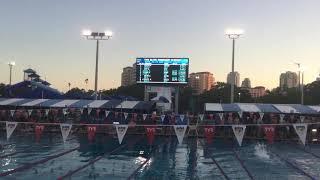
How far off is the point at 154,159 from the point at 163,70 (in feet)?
61.5

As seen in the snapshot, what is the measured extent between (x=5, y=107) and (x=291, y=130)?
20.2m

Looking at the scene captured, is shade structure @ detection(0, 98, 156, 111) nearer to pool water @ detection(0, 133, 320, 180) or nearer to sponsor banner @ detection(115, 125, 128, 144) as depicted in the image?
pool water @ detection(0, 133, 320, 180)

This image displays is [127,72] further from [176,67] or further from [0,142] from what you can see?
[0,142]

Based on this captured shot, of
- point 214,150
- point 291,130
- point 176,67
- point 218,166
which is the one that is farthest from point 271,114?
point 218,166

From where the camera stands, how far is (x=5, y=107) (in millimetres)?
38656

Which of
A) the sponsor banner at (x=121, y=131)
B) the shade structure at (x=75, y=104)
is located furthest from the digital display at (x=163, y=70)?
the sponsor banner at (x=121, y=131)

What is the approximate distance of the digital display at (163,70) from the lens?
38.9 m

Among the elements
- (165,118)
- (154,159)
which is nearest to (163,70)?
(165,118)

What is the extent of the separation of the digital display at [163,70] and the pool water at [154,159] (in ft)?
32.6

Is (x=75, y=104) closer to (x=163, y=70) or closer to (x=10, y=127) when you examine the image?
(x=163, y=70)

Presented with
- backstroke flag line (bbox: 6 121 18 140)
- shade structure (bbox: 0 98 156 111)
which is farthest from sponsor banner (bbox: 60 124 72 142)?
shade structure (bbox: 0 98 156 111)

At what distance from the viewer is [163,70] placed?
39031 millimetres

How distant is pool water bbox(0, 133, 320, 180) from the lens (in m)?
16.7

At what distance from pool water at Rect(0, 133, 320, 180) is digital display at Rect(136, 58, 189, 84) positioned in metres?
9.94
